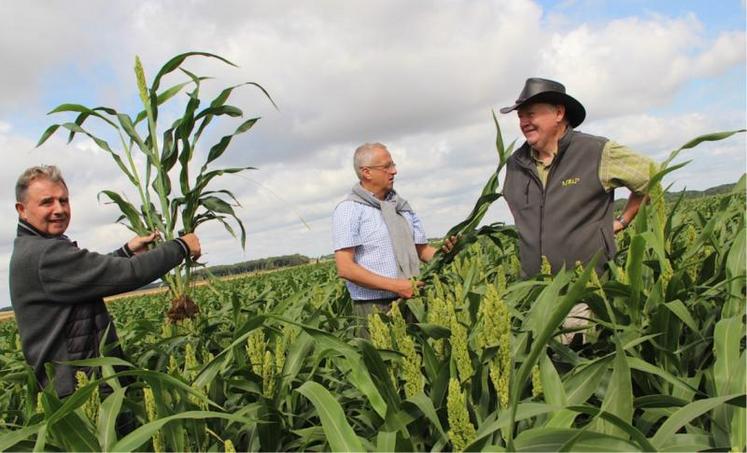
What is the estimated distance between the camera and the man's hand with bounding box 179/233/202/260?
278 centimetres

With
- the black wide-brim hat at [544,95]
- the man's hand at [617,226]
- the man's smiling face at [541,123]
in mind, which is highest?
the black wide-brim hat at [544,95]

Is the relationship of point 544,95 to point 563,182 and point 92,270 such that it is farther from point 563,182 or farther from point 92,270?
point 92,270

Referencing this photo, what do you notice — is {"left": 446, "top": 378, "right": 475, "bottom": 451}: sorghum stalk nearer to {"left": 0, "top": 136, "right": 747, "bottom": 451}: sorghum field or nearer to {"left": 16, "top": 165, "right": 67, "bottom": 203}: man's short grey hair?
{"left": 0, "top": 136, "right": 747, "bottom": 451}: sorghum field

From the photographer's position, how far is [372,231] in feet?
12.3

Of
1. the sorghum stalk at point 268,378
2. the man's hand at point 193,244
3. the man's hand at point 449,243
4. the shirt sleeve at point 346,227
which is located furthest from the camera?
the shirt sleeve at point 346,227

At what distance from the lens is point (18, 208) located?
2650mm

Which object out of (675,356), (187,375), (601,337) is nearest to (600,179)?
(601,337)

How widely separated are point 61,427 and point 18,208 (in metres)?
1.45

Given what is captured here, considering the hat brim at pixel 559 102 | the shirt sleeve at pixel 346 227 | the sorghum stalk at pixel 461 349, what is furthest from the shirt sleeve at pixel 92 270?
the hat brim at pixel 559 102

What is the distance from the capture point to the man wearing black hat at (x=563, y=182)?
2.92 m

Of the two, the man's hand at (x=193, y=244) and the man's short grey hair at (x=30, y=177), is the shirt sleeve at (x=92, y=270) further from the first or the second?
the man's short grey hair at (x=30, y=177)

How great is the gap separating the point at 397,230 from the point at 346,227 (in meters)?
0.34

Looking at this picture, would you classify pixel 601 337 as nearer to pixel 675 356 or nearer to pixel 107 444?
pixel 675 356

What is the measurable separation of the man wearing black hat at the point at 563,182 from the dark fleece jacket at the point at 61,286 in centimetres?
186
